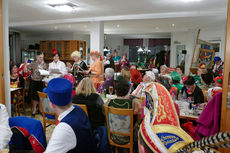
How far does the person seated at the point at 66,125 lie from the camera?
3.99 ft

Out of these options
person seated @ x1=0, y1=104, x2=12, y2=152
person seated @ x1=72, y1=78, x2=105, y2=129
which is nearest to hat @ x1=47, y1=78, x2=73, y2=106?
person seated @ x1=0, y1=104, x2=12, y2=152

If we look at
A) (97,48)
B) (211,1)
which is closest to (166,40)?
(97,48)

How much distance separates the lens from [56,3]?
5.24m

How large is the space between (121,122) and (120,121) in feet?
0.06

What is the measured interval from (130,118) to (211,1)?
13.8ft

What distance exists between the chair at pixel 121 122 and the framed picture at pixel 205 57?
22.6ft

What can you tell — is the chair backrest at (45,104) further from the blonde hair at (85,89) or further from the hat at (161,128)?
the hat at (161,128)

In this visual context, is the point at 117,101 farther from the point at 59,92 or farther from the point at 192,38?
the point at 192,38

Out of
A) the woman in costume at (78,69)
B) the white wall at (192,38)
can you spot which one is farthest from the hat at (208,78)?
the white wall at (192,38)

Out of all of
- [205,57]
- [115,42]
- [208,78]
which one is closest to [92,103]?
[208,78]

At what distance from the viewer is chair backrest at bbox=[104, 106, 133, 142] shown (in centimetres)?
242

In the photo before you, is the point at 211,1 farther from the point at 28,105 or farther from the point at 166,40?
the point at 166,40

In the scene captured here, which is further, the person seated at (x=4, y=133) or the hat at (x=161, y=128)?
the person seated at (x=4, y=133)

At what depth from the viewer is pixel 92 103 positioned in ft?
9.03
